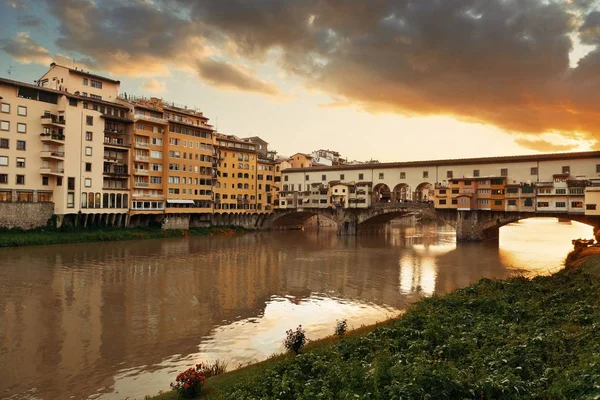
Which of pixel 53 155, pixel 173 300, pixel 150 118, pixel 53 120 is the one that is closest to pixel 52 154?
pixel 53 155

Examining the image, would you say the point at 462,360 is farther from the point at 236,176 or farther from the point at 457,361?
the point at 236,176

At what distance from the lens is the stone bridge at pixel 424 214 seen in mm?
56412

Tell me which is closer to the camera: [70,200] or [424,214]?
[70,200]

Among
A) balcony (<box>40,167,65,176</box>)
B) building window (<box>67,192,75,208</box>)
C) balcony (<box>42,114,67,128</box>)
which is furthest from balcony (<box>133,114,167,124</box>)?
building window (<box>67,192,75,208</box>)

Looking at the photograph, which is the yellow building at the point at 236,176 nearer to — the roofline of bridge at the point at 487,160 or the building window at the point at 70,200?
the roofline of bridge at the point at 487,160

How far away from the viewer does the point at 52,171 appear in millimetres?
51219

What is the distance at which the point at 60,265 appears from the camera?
118ft

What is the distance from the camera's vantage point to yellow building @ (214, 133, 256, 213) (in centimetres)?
7338

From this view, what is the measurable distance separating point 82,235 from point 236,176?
98.6 ft

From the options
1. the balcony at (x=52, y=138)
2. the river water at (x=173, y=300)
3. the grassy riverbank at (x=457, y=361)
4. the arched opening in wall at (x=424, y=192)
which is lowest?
the river water at (x=173, y=300)

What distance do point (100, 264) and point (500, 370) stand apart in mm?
34771

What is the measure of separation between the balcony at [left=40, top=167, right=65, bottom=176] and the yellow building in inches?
992

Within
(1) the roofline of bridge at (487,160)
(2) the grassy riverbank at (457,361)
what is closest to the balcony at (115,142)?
(1) the roofline of bridge at (487,160)

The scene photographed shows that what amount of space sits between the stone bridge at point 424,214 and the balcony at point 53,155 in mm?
39541
